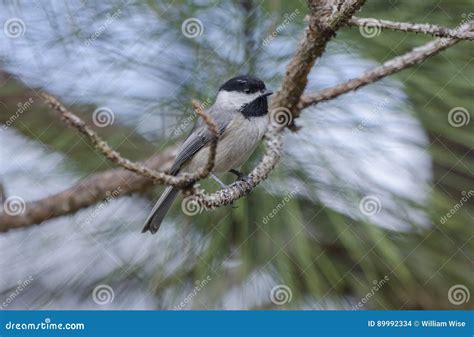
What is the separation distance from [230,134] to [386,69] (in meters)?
0.50

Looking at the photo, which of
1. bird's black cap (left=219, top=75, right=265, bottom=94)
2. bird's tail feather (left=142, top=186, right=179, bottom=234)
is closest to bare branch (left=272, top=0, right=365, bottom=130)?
bird's black cap (left=219, top=75, right=265, bottom=94)

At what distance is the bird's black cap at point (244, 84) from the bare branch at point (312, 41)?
0.43ft

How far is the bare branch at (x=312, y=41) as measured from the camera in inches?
32.3

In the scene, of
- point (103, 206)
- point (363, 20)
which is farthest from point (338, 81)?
point (103, 206)

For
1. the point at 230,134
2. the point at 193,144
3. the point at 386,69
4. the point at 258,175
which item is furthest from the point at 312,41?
the point at 230,134

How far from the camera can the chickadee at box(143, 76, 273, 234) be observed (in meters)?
1.07

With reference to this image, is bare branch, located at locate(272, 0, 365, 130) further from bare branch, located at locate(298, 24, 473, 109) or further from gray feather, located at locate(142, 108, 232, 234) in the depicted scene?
gray feather, located at locate(142, 108, 232, 234)

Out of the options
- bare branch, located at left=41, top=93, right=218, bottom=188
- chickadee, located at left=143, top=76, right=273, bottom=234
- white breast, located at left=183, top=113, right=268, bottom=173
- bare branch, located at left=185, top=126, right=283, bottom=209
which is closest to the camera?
bare branch, located at left=41, top=93, right=218, bottom=188

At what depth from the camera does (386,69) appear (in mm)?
882

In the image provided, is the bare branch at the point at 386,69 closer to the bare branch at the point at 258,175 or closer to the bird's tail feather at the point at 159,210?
the bare branch at the point at 258,175

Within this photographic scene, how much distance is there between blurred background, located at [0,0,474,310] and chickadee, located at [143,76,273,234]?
0.04m

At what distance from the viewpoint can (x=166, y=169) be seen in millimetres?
1080

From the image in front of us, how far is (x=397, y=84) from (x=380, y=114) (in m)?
0.06

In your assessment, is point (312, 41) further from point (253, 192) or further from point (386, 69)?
point (253, 192)
